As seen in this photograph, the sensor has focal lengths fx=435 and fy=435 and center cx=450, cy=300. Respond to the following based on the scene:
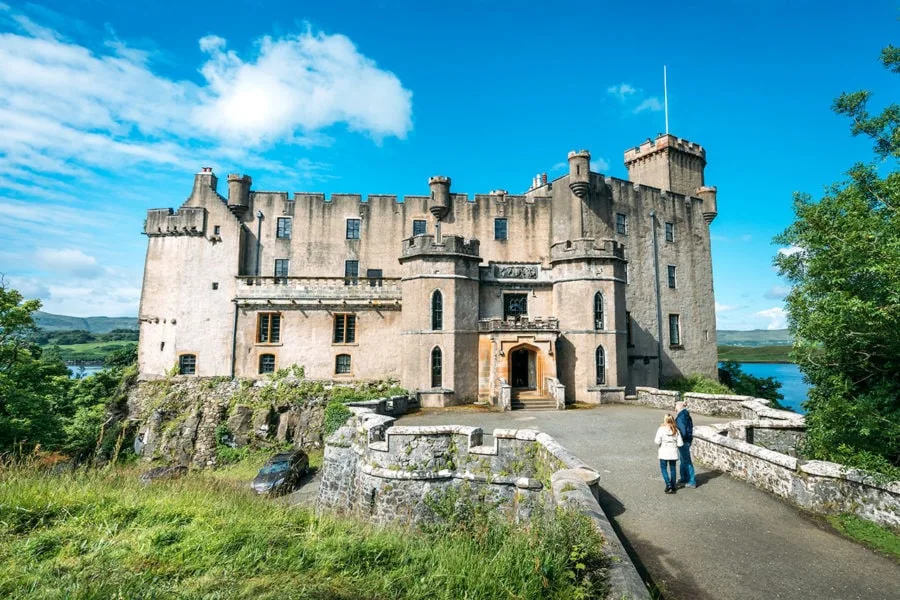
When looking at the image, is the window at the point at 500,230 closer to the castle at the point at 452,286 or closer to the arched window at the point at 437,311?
the castle at the point at 452,286

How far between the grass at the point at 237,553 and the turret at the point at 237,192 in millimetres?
22486

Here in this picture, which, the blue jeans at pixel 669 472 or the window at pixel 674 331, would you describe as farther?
the window at pixel 674 331

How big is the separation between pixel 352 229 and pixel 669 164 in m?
23.4

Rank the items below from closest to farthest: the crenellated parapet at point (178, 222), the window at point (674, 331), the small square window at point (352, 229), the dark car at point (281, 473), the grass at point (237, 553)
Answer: the grass at point (237, 553) → the dark car at point (281, 473) → the crenellated parapet at point (178, 222) → the small square window at point (352, 229) → the window at point (674, 331)

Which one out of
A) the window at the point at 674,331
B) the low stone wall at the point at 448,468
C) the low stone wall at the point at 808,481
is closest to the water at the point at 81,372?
the low stone wall at the point at 448,468

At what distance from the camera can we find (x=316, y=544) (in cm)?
598

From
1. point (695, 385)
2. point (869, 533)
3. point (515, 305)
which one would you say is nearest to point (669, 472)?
point (869, 533)

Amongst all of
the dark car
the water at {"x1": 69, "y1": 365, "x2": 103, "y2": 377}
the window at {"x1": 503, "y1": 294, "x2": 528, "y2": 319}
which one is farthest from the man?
the water at {"x1": 69, "y1": 365, "x2": 103, "y2": 377}

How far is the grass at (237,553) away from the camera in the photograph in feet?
15.6

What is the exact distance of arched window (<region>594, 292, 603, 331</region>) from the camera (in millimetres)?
22844

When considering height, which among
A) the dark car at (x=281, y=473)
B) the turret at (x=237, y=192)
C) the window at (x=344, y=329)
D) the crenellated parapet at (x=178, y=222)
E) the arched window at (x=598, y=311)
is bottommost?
the dark car at (x=281, y=473)

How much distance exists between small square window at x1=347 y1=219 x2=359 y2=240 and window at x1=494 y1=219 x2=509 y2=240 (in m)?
9.09

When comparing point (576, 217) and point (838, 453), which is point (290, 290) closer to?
point (576, 217)

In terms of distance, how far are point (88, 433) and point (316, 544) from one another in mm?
28026
